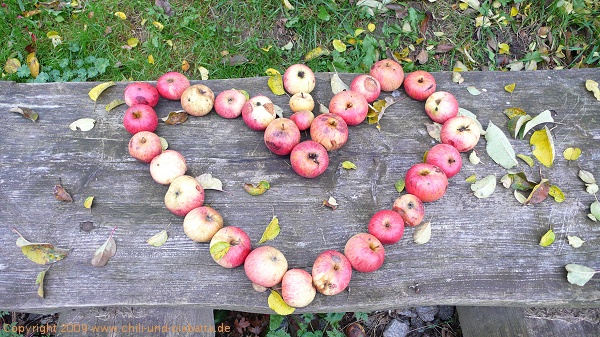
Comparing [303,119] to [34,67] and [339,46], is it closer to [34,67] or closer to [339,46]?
[339,46]

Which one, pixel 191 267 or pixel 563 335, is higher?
pixel 191 267

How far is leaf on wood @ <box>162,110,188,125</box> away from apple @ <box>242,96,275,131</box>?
345mm

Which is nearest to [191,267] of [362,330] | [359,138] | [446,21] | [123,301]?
[123,301]

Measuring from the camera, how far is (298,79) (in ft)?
8.12

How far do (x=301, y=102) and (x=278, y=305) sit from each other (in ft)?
3.61

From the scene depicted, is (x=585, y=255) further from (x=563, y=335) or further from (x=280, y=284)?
(x=280, y=284)

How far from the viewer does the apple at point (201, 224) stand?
6.57 ft

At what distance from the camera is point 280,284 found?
1.96 meters

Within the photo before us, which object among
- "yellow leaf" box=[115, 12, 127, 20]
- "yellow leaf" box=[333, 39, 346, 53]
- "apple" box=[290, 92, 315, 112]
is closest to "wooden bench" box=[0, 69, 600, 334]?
"apple" box=[290, 92, 315, 112]

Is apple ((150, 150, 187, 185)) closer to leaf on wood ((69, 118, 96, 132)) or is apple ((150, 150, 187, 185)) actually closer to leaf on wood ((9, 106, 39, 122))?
leaf on wood ((69, 118, 96, 132))

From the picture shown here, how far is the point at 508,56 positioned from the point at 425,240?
101 inches

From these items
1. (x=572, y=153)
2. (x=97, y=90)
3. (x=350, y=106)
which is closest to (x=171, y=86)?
(x=97, y=90)

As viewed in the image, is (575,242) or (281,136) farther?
(281,136)

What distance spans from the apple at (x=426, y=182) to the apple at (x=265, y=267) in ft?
2.45
